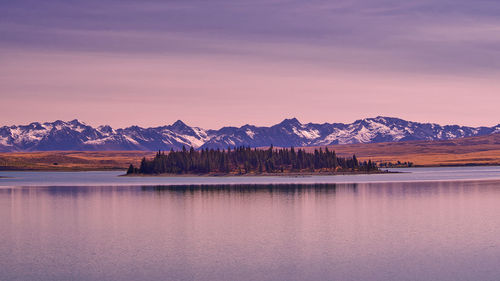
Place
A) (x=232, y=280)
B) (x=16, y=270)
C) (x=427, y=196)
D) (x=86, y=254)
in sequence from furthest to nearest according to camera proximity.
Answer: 1. (x=427, y=196)
2. (x=86, y=254)
3. (x=16, y=270)
4. (x=232, y=280)

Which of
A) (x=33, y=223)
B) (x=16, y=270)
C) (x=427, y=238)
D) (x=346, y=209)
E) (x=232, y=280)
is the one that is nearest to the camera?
(x=232, y=280)

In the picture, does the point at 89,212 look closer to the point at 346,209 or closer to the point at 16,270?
the point at 346,209

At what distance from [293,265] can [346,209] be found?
4396 cm

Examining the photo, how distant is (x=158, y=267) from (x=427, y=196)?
7611 cm

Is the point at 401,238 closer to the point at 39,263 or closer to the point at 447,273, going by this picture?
the point at 447,273

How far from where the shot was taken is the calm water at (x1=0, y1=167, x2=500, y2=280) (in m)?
47.6

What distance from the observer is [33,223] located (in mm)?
80062

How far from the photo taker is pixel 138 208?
326 ft

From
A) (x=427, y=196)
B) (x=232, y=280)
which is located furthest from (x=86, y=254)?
(x=427, y=196)

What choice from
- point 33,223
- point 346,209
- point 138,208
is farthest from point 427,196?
point 33,223

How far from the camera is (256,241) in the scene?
61.7 meters

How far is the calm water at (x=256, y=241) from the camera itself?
47625 mm

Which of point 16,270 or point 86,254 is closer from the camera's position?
point 16,270

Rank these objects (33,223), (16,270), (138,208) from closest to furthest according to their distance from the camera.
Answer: (16,270) → (33,223) → (138,208)
